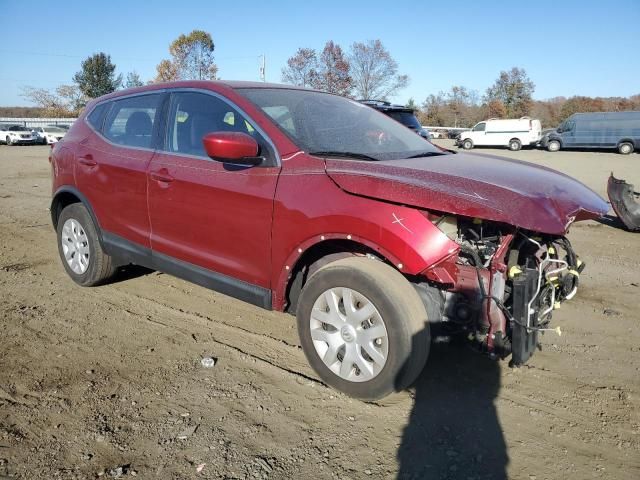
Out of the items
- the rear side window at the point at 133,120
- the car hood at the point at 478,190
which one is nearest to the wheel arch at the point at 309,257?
the car hood at the point at 478,190

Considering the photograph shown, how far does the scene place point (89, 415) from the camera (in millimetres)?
2736

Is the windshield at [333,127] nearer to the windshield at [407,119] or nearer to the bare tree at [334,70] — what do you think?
the windshield at [407,119]

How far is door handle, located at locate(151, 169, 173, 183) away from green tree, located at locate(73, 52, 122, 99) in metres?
54.7

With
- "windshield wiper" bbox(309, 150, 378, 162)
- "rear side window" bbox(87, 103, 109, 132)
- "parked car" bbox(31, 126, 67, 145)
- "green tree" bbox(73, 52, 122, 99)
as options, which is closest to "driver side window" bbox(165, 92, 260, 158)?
"windshield wiper" bbox(309, 150, 378, 162)

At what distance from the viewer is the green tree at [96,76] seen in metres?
52.6

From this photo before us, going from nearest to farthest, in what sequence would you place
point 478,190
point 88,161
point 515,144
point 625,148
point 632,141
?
point 478,190, point 88,161, point 632,141, point 625,148, point 515,144

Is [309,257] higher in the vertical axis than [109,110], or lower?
lower

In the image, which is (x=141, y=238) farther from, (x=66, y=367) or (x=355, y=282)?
(x=355, y=282)

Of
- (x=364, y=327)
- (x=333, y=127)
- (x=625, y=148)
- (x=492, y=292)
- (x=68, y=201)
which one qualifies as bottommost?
(x=364, y=327)

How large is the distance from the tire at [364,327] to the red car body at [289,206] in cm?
15

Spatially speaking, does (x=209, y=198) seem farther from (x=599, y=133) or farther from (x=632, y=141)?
(x=599, y=133)

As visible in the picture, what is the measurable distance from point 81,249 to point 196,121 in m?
1.86

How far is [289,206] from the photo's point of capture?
3.04m

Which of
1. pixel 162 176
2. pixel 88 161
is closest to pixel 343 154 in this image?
pixel 162 176
